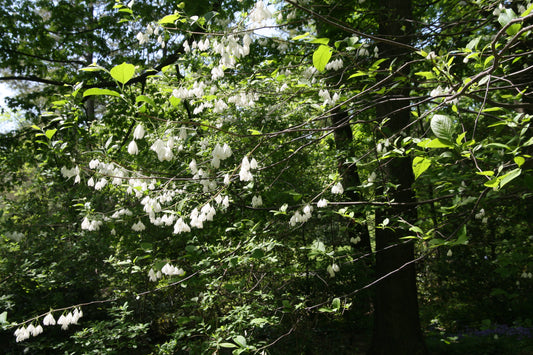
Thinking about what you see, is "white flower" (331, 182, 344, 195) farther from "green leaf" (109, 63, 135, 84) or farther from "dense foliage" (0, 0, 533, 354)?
"green leaf" (109, 63, 135, 84)

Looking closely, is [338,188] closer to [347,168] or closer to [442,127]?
[347,168]

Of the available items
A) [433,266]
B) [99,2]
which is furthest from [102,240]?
[99,2]

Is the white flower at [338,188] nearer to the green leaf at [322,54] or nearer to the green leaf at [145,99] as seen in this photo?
the green leaf at [322,54]

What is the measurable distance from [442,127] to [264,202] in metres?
3.14

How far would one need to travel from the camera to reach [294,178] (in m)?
5.64

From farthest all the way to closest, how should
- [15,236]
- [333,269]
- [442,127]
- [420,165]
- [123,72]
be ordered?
[15,236]
[333,269]
[420,165]
[442,127]
[123,72]

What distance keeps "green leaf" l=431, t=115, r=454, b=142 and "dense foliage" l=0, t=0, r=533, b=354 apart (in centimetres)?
30

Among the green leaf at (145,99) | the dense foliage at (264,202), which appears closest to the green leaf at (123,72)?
the green leaf at (145,99)

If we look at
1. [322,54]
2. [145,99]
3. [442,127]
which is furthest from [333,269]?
[145,99]

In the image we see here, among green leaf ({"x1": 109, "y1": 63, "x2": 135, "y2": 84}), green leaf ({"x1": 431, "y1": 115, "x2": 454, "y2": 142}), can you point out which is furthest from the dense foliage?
green leaf ({"x1": 109, "y1": 63, "x2": 135, "y2": 84})

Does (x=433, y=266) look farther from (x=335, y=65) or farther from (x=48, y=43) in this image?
(x=48, y=43)

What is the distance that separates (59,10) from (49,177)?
357 cm

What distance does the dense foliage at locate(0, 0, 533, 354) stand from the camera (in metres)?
2.71

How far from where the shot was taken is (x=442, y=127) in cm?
157
